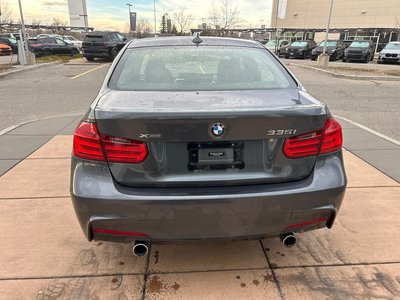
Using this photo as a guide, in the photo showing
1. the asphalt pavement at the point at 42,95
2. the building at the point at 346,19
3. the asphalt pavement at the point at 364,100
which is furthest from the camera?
the building at the point at 346,19

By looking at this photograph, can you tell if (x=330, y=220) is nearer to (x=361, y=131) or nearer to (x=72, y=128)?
(x=361, y=131)

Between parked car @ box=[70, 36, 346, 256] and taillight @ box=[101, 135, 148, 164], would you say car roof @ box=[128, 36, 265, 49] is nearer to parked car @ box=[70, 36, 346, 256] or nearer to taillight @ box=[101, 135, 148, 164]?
parked car @ box=[70, 36, 346, 256]

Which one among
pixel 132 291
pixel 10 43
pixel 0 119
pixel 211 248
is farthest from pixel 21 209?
pixel 10 43

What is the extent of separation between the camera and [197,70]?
3.03 metres

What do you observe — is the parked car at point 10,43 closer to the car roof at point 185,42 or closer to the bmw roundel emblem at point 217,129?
the car roof at point 185,42

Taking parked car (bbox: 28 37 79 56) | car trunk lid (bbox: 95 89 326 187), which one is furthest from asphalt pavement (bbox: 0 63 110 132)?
parked car (bbox: 28 37 79 56)

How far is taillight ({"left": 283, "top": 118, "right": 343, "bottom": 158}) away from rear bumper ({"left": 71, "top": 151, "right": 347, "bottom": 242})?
9 centimetres

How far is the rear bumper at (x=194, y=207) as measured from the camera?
215 centimetres

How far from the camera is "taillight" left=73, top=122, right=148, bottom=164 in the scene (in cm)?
214

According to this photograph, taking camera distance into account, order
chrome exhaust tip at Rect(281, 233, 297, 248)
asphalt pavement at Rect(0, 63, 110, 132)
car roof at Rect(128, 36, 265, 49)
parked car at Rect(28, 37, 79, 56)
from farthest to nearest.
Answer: parked car at Rect(28, 37, 79, 56), asphalt pavement at Rect(0, 63, 110, 132), car roof at Rect(128, 36, 265, 49), chrome exhaust tip at Rect(281, 233, 297, 248)

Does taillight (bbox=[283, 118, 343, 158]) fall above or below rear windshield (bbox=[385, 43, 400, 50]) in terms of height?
above

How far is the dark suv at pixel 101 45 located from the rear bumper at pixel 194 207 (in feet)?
70.1

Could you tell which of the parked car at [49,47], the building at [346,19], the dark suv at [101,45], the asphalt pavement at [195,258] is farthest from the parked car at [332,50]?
the asphalt pavement at [195,258]

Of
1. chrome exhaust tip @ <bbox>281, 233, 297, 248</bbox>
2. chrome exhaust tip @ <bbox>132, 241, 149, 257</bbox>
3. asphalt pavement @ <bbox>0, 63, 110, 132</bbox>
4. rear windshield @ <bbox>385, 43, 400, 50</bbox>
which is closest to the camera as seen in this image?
chrome exhaust tip @ <bbox>132, 241, 149, 257</bbox>
